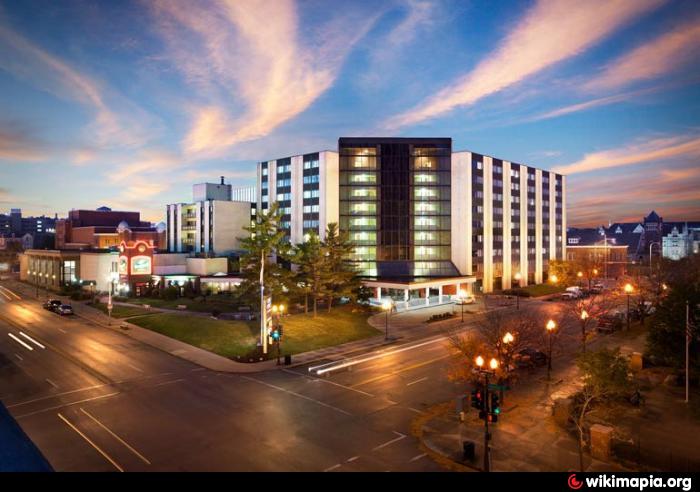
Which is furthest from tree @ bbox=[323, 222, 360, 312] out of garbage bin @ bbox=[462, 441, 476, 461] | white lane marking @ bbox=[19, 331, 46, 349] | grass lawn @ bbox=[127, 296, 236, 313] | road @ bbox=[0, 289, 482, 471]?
garbage bin @ bbox=[462, 441, 476, 461]

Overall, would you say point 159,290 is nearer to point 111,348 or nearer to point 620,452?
point 111,348

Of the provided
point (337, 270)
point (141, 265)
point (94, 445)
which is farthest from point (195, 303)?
point (94, 445)

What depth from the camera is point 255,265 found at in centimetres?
4912

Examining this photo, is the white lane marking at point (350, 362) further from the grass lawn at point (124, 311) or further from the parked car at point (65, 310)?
the parked car at point (65, 310)

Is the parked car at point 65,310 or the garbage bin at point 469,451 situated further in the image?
the parked car at point 65,310

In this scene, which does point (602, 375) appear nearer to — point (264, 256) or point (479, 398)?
point (479, 398)

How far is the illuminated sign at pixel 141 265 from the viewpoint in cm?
6931

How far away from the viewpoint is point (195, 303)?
6725 centimetres

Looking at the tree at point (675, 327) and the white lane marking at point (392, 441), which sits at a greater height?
the tree at point (675, 327)

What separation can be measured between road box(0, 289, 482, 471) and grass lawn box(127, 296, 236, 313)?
2168 centimetres

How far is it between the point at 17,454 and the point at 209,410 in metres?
13.0

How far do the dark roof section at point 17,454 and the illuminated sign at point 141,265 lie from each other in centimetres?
5776

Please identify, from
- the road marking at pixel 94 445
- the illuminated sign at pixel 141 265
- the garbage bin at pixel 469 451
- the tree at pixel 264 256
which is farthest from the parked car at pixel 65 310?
the garbage bin at pixel 469 451

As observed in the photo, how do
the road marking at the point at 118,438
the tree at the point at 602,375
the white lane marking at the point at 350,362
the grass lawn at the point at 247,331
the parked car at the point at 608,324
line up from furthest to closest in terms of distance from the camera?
the parked car at the point at 608,324 → the grass lawn at the point at 247,331 → the white lane marking at the point at 350,362 → the tree at the point at 602,375 → the road marking at the point at 118,438
